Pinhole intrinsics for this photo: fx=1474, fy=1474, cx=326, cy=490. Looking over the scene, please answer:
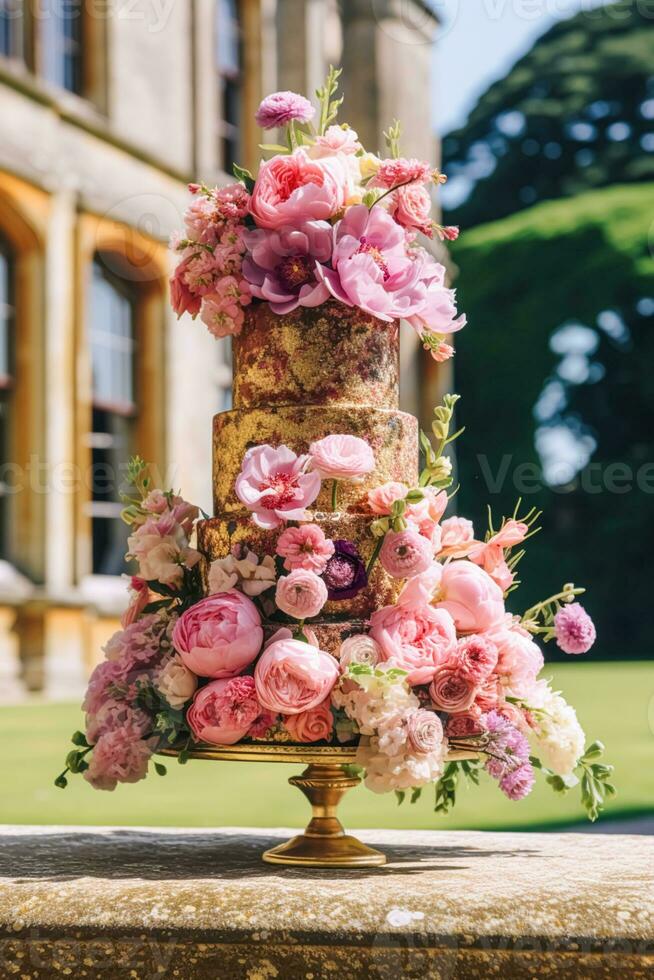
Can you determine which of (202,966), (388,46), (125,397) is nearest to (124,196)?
(125,397)

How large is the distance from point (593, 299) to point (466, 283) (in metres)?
2.66

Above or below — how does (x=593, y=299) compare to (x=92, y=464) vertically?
above

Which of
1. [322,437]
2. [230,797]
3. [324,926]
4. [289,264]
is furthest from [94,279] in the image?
[324,926]

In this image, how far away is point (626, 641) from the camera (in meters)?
27.0

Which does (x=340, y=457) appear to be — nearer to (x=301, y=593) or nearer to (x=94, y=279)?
(x=301, y=593)

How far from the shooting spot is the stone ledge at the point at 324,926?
269 centimetres

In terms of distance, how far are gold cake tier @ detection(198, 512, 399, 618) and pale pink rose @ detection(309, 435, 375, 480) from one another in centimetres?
12

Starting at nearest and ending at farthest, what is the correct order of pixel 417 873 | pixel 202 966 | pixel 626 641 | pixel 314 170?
pixel 202 966, pixel 417 873, pixel 314 170, pixel 626 641

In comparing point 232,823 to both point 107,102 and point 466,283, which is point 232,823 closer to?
point 107,102

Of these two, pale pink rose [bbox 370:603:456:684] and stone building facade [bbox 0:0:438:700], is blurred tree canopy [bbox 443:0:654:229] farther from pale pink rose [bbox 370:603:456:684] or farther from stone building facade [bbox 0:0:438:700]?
pale pink rose [bbox 370:603:456:684]

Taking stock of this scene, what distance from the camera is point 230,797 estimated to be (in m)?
7.70

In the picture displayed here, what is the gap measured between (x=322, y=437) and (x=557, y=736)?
0.88 m

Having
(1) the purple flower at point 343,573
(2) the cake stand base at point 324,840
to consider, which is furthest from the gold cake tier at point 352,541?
(2) the cake stand base at point 324,840

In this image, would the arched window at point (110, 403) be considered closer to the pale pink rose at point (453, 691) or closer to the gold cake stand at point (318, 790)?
the gold cake stand at point (318, 790)
